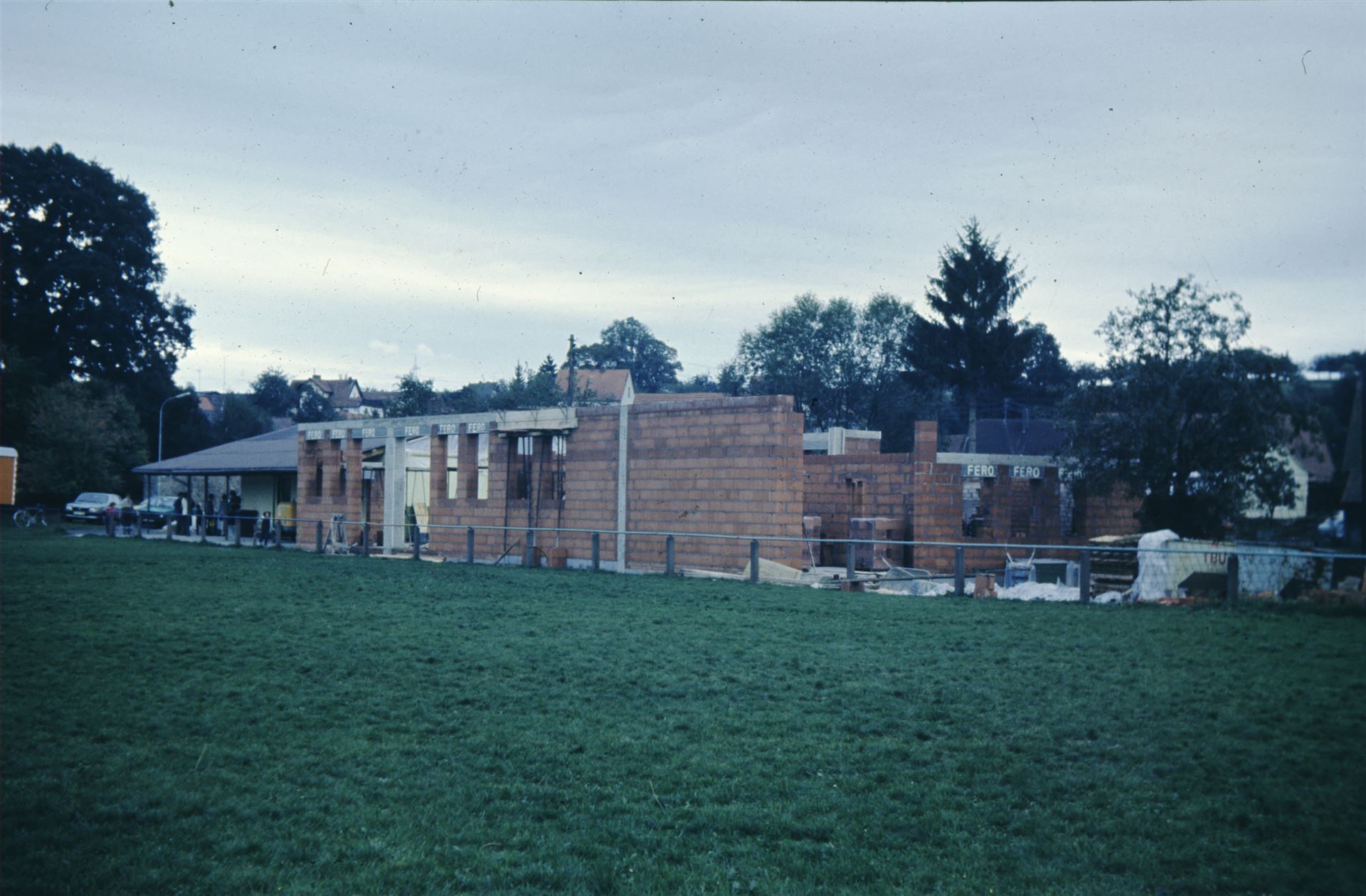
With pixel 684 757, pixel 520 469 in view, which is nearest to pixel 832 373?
pixel 520 469

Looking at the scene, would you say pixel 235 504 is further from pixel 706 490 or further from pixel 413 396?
pixel 706 490

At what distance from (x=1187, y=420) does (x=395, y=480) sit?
20.7 m

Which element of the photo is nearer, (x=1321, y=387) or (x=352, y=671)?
(x=1321, y=387)

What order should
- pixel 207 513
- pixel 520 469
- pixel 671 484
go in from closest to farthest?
1. pixel 671 484
2. pixel 520 469
3. pixel 207 513

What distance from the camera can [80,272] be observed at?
159ft

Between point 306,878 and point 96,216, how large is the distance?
55217 millimetres

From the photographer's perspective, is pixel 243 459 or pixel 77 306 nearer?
pixel 243 459

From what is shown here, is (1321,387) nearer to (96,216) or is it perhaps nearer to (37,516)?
(37,516)

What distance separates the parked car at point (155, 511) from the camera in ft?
130

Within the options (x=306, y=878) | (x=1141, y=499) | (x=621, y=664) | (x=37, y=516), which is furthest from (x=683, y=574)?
(x=37, y=516)

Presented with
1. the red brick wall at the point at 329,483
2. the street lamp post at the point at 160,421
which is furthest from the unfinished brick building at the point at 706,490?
the street lamp post at the point at 160,421

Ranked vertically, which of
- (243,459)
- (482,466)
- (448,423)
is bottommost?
(482,466)

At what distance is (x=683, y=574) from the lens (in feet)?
63.6

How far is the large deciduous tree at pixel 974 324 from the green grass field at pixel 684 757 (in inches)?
1597
